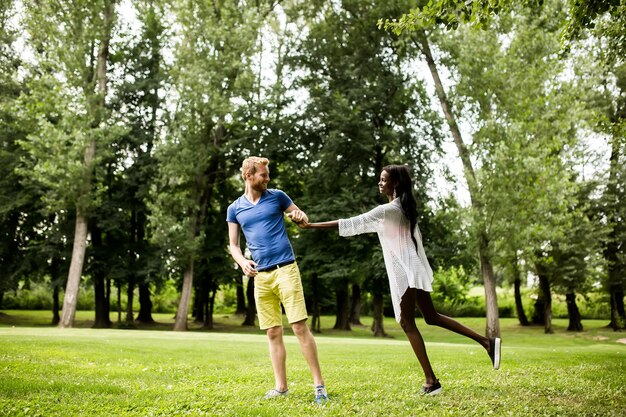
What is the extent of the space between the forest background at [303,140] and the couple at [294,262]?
17430 mm

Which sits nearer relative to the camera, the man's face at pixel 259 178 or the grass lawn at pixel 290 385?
the grass lawn at pixel 290 385

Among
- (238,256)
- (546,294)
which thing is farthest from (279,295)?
(546,294)

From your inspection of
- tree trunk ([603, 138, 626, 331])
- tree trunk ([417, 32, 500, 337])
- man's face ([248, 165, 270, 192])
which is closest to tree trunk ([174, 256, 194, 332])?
tree trunk ([417, 32, 500, 337])

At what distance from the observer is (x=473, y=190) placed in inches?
944

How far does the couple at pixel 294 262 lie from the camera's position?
6312 mm

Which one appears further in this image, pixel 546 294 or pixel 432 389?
pixel 546 294

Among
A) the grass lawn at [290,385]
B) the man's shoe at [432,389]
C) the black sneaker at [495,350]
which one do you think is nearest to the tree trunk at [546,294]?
the grass lawn at [290,385]

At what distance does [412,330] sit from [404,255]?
88 centimetres

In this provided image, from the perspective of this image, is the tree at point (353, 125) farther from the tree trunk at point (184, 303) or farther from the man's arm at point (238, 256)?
the man's arm at point (238, 256)

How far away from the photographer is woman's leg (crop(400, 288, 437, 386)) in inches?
251

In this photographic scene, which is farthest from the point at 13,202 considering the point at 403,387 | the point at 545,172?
the point at 403,387

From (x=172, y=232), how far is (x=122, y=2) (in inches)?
531

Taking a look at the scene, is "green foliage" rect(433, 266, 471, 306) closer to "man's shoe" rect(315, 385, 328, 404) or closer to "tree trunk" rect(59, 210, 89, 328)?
"tree trunk" rect(59, 210, 89, 328)

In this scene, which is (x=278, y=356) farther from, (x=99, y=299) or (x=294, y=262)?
(x=99, y=299)
